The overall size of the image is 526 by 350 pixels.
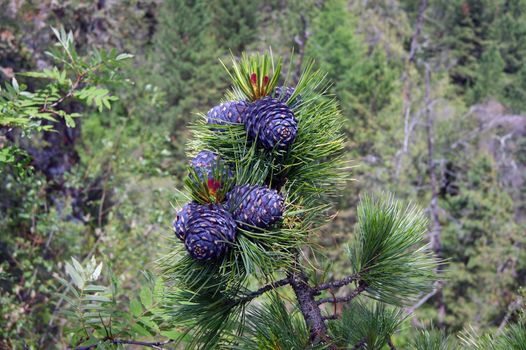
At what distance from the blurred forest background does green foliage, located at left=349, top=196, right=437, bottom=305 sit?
0.08m

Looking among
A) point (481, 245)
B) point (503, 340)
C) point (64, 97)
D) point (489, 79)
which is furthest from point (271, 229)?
point (489, 79)

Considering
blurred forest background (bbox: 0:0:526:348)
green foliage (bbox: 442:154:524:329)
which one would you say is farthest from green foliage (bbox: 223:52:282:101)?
green foliage (bbox: 442:154:524:329)

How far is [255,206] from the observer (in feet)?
3.54

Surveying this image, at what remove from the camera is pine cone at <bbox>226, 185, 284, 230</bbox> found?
1.08 metres

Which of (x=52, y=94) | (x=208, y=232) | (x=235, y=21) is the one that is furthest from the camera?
(x=235, y=21)

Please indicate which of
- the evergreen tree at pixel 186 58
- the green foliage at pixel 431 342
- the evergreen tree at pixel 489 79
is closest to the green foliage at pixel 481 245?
the green foliage at pixel 431 342

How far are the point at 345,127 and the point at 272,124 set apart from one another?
743 cm

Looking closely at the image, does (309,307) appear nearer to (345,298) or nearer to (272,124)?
(345,298)

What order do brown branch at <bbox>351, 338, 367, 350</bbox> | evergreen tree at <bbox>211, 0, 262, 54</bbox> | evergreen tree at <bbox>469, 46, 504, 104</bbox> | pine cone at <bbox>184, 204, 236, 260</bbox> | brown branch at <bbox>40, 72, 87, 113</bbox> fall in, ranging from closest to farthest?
pine cone at <bbox>184, 204, 236, 260</bbox> < brown branch at <bbox>351, 338, 367, 350</bbox> < brown branch at <bbox>40, 72, 87, 113</bbox> < evergreen tree at <bbox>469, 46, 504, 104</bbox> < evergreen tree at <bbox>211, 0, 262, 54</bbox>

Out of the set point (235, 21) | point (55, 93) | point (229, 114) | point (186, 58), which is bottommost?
point (186, 58)

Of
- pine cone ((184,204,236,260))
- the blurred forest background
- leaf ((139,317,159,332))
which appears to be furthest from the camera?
the blurred forest background

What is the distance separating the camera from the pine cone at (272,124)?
1.13 meters

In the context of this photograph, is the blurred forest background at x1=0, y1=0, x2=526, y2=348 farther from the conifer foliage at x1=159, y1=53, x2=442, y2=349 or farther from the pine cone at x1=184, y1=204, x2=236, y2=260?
the pine cone at x1=184, y1=204, x2=236, y2=260

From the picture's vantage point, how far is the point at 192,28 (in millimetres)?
22484
